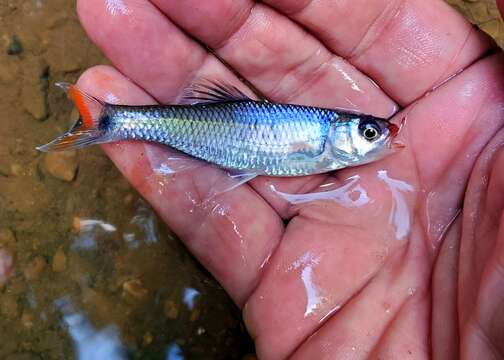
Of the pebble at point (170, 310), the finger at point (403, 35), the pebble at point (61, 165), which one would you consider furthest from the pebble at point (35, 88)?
the finger at point (403, 35)

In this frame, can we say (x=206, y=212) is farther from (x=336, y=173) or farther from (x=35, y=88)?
(x=35, y=88)

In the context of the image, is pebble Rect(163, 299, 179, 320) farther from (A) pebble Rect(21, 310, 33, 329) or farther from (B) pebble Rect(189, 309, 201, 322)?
(A) pebble Rect(21, 310, 33, 329)

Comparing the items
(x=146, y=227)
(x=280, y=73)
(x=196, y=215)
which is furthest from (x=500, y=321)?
(x=146, y=227)

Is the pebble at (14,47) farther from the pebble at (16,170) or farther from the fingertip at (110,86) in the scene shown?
the fingertip at (110,86)

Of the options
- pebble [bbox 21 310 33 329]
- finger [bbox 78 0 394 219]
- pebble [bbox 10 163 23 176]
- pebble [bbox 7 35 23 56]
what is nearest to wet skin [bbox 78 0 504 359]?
finger [bbox 78 0 394 219]

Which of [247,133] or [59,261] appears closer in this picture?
[247,133]

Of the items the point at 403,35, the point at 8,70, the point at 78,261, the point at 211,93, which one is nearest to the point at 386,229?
the point at 403,35

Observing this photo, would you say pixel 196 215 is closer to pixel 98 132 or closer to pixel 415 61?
pixel 98 132
